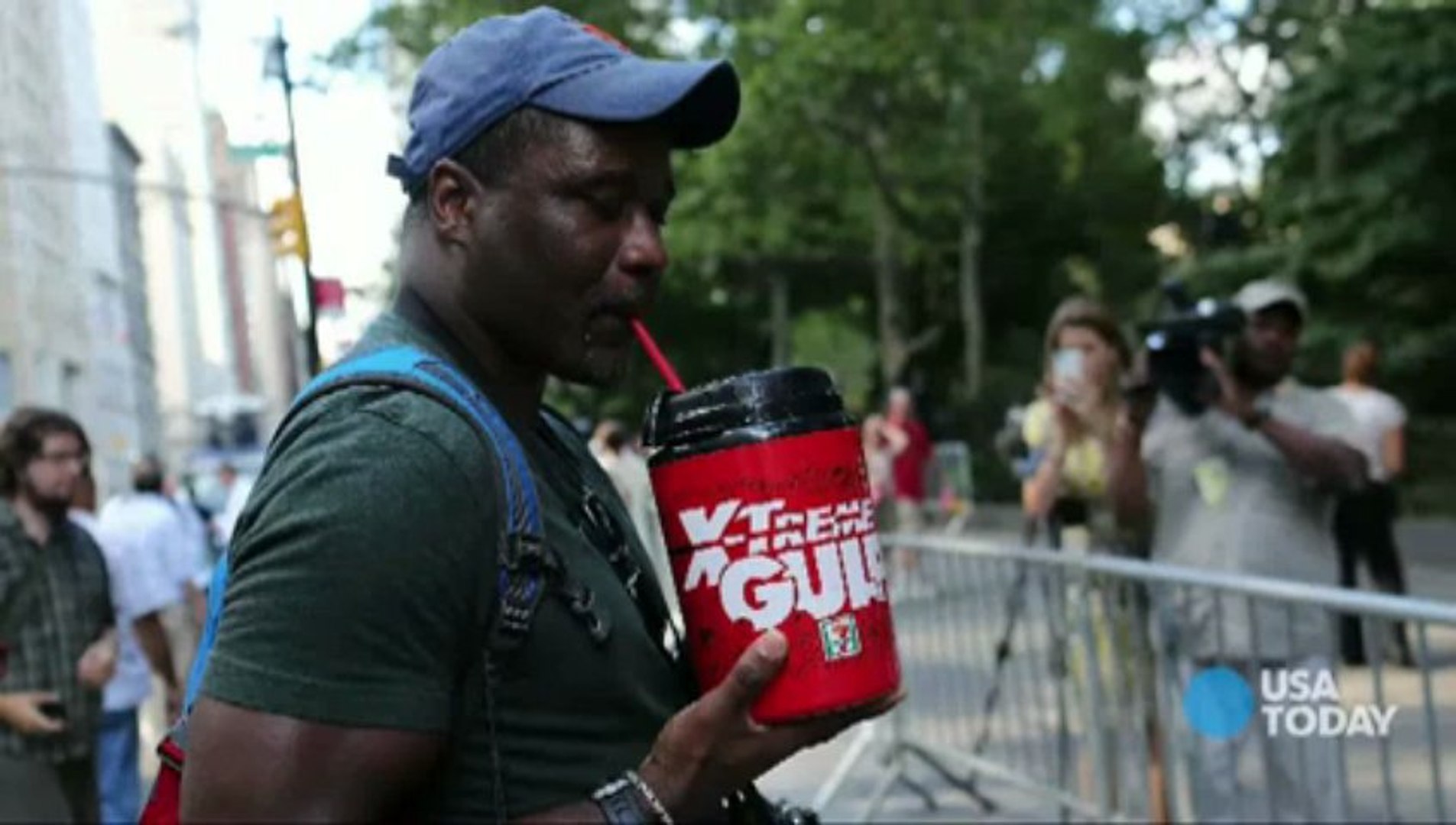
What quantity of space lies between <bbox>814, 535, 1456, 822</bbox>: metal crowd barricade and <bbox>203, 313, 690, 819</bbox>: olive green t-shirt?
2729mm

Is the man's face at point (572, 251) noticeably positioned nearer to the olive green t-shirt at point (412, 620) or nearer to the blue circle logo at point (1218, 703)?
the olive green t-shirt at point (412, 620)

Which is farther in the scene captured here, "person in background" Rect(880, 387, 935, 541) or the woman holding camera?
"person in background" Rect(880, 387, 935, 541)

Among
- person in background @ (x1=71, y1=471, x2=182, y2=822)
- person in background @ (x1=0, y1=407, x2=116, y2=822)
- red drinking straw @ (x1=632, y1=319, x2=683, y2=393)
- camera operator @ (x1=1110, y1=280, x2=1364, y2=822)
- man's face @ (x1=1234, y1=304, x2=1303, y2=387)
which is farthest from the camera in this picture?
person in background @ (x1=71, y1=471, x2=182, y2=822)

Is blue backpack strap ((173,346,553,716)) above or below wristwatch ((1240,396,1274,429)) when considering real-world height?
below

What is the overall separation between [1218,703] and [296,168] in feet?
11.5

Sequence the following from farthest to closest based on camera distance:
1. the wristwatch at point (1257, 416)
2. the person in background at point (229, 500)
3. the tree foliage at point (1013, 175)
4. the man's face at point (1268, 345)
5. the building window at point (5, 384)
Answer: the building window at point (5, 384), the tree foliage at point (1013, 175), the person in background at point (229, 500), the man's face at point (1268, 345), the wristwatch at point (1257, 416)

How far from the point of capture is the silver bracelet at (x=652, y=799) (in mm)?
1724

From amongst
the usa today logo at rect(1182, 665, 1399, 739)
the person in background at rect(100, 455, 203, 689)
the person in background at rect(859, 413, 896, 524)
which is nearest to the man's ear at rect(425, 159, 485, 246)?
the usa today logo at rect(1182, 665, 1399, 739)

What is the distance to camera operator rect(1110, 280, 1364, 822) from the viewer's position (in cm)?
530

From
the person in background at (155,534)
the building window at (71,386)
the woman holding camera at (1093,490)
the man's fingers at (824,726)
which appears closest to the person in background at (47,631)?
the person in background at (155,534)

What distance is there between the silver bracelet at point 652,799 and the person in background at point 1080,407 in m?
4.85

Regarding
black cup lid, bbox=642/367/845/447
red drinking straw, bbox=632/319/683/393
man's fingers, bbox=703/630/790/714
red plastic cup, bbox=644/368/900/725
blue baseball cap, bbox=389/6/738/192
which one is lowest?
man's fingers, bbox=703/630/790/714

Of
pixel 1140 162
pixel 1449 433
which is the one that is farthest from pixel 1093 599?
pixel 1140 162

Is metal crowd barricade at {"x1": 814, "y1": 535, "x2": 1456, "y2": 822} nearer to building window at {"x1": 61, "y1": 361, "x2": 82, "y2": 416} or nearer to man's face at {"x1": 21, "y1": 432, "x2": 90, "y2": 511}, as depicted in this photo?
man's face at {"x1": 21, "y1": 432, "x2": 90, "y2": 511}
